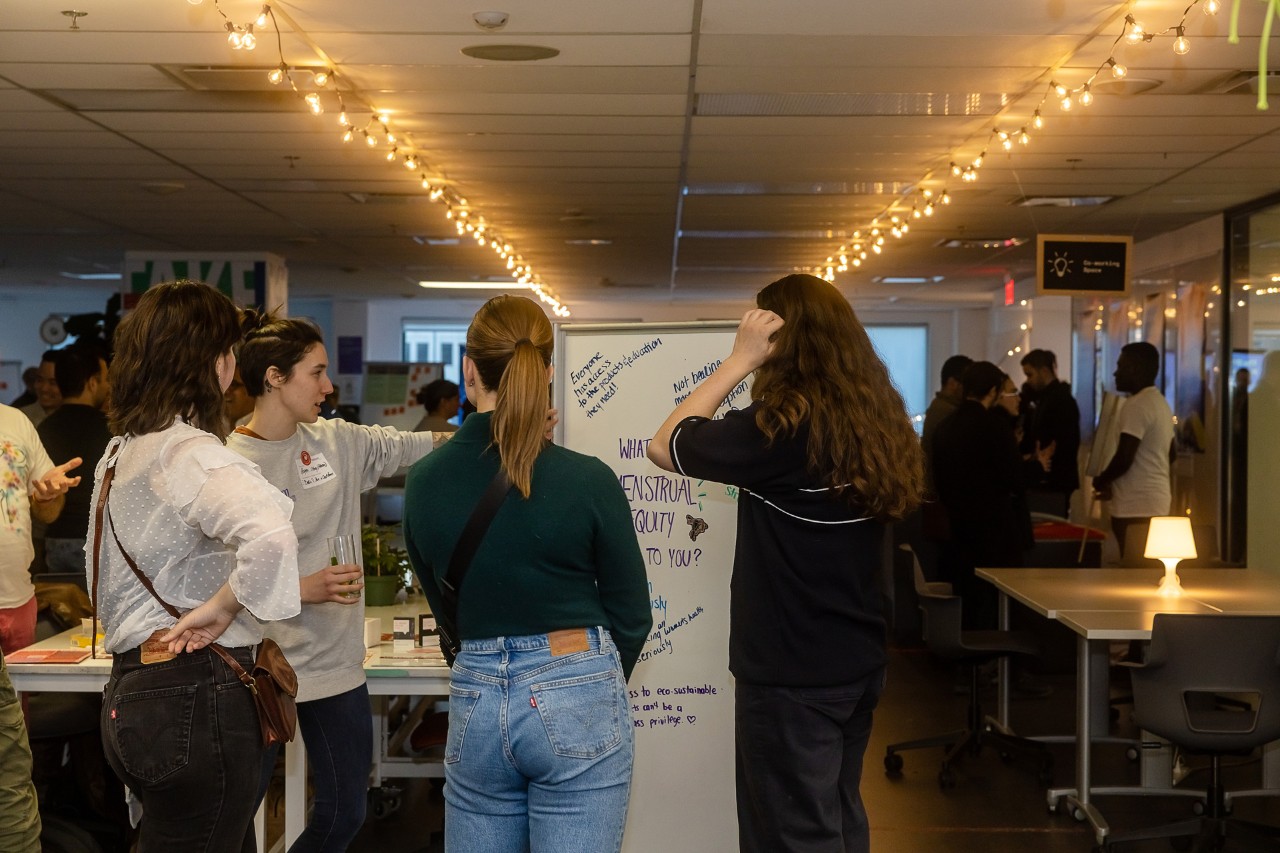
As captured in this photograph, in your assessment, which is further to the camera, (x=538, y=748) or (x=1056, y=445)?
(x=1056, y=445)

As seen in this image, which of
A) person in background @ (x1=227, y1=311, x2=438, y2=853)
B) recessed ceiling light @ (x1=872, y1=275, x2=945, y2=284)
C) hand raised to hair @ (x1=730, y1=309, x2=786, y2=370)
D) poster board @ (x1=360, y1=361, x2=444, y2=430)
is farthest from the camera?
recessed ceiling light @ (x1=872, y1=275, x2=945, y2=284)

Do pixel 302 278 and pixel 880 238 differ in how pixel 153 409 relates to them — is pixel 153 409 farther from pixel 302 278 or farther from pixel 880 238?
pixel 302 278

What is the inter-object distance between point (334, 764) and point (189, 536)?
3.57 ft

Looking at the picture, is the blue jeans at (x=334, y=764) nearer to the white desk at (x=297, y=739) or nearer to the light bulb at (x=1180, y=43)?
the white desk at (x=297, y=739)

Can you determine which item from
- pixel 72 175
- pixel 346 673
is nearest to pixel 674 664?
pixel 346 673

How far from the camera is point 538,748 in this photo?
86.8 inches

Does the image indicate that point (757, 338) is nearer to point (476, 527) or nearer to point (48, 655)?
point (476, 527)

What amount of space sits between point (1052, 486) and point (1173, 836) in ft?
17.5

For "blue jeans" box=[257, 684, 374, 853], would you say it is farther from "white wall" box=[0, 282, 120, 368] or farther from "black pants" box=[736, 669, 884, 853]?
"white wall" box=[0, 282, 120, 368]

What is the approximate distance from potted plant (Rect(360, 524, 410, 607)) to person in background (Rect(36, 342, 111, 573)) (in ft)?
4.27

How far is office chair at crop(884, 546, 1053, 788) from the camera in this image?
5285 millimetres

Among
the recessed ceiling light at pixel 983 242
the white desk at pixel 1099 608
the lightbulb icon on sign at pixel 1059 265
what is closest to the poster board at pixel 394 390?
the recessed ceiling light at pixel 983 242

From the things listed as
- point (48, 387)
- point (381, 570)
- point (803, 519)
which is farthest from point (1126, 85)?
point (48, 387)

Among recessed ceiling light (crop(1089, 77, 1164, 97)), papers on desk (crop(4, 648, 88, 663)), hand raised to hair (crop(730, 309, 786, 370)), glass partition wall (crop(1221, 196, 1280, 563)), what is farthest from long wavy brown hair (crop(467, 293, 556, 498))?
glass partition wall (crop(1221, 196, 1280, 563))
